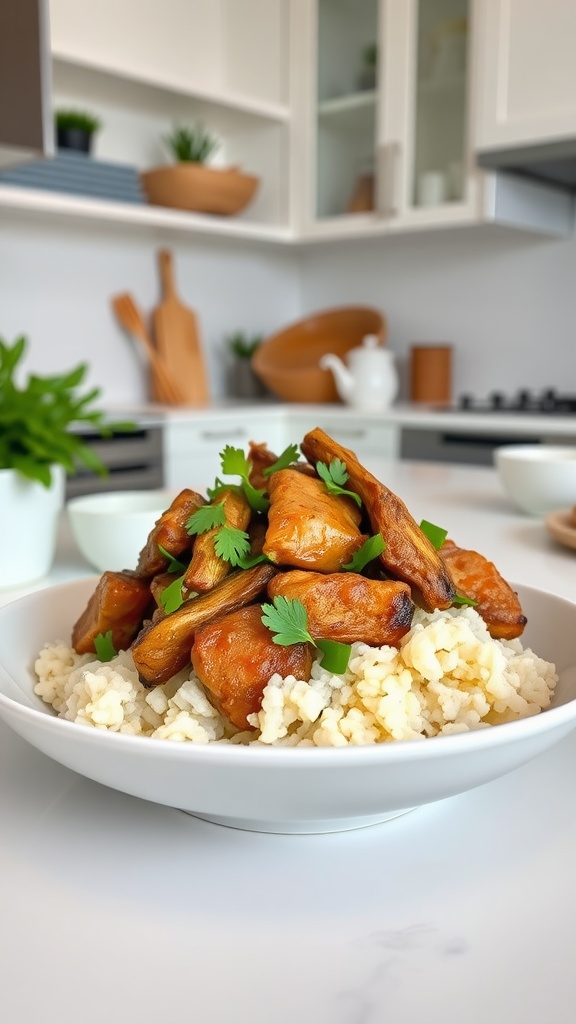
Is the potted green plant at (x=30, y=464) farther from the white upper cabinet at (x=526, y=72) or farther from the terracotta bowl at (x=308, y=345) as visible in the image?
the terracotta bowl at (x=308, y=345)

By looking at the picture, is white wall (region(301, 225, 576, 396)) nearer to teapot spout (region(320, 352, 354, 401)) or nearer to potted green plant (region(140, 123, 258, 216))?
teapot spout (region(320, 352, 354, 401))

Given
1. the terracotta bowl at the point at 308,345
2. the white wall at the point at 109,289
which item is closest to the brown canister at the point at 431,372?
the terracotta bowl at the point at 308,345

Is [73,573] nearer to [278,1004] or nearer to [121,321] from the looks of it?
[278,1004]

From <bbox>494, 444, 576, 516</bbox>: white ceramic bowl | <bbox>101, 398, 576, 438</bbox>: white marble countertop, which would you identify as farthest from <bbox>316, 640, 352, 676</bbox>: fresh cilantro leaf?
<bbox>101, 398, 576, 438</bbox>: white marble countertop

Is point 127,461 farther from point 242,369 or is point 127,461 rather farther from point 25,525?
point 25,525

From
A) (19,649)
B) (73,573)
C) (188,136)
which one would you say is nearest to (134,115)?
(188,136)

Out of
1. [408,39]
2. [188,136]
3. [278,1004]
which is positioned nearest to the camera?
[278,1004]

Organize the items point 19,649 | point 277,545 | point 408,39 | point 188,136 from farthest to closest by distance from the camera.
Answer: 1. point 188,136
2. point 408,39
3. point 19,649
4. point 277,545
